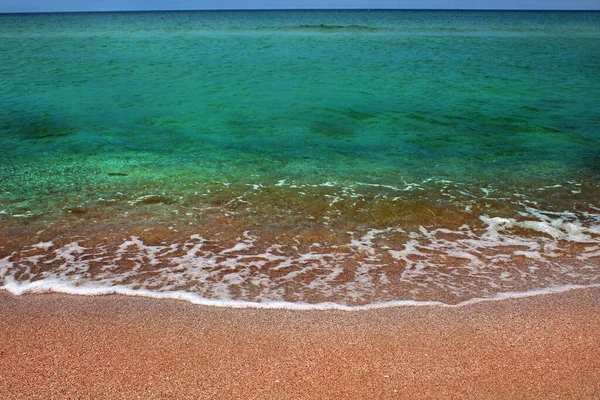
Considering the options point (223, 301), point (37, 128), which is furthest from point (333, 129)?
point (223, 301)

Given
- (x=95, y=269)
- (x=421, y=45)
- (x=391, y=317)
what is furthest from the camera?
(x=421, y=45)

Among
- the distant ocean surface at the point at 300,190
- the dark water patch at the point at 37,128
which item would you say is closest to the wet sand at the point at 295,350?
the distant ocean surface at the point at 300,190

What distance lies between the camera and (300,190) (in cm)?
750

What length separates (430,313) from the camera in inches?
166

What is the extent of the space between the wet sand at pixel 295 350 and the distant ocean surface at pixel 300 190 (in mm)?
317

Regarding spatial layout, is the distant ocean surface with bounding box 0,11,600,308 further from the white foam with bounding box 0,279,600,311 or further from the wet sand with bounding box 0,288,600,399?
the wet sand with bounding box 0,288,600,399

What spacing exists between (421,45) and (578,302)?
99.0ft

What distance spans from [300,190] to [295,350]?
4.01 meters

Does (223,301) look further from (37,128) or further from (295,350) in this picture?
(37,128)

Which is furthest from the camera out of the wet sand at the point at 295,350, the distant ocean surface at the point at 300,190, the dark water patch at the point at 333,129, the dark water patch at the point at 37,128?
the dark water patch at the point at 333,129

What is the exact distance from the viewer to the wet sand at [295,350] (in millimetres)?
3270

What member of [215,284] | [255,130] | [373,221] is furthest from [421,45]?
[215,284]

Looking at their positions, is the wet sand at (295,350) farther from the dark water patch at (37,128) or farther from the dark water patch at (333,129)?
the dark water patch at (37,128)

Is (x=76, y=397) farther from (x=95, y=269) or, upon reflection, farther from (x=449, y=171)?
(x=449, y=171)
